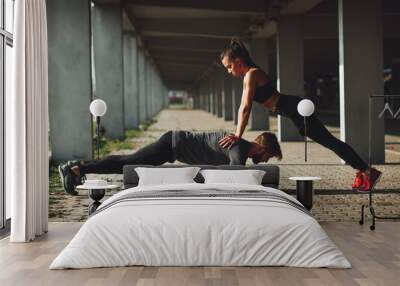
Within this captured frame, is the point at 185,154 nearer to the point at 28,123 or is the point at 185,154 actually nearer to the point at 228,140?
the point at 228,140

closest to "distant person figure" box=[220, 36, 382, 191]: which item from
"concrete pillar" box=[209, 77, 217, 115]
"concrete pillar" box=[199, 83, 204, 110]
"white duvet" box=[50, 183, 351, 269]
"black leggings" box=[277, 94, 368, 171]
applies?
"black leggings" box=[277, 94, 368, 171]

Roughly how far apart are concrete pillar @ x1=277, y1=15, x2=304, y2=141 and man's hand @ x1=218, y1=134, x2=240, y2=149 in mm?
517

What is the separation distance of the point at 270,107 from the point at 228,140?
2.17 ft

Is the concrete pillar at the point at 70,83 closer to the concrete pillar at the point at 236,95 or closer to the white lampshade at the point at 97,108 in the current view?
the white lampshade at the point at 97,108

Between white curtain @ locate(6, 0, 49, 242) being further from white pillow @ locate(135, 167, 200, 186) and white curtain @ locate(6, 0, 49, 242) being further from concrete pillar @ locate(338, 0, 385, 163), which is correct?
concrete pillar @ locate(338, 0, 385, 163)

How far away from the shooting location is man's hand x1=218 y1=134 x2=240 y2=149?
6.88m

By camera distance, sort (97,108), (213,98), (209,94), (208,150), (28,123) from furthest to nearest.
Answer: (209,94) → (213,98) → (97,108) → (208,150) → (28,123)

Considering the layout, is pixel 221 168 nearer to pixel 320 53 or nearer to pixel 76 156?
pixel 76 156

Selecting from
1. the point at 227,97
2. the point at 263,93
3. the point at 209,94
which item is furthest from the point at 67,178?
the point at 209,94

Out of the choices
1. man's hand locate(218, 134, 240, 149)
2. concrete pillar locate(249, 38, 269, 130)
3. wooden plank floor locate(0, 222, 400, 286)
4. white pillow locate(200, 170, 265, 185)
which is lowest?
wooden plank floor locate(0, 222, 400, 286)

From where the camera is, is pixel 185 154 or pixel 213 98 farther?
pixel 213 98

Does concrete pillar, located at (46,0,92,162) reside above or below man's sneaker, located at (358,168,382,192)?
above

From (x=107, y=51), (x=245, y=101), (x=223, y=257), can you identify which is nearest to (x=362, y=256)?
A: (x=223, y=257)

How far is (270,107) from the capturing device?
7.08 metres
